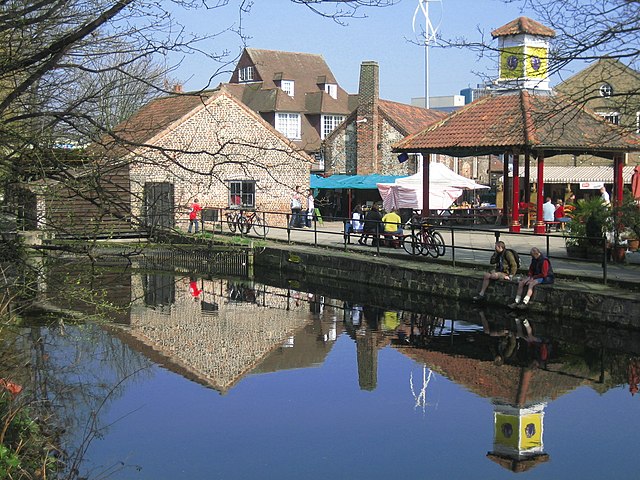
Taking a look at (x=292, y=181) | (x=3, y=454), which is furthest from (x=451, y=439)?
(x=292, y=181)

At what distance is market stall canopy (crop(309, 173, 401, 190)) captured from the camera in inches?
1574

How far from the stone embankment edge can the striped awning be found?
855 inches

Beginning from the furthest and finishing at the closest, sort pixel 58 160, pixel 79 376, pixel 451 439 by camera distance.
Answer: pixel 79 376
pixel 451 439
pixel 58 160

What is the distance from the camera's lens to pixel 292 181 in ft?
125

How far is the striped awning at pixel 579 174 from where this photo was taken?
44.0 m

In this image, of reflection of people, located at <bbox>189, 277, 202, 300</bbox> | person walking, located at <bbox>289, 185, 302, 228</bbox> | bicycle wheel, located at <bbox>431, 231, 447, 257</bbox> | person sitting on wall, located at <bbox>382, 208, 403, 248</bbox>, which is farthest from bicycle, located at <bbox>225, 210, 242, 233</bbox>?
bicycle wheel, located at <bbox>431, 231, 447, 257</bbox>

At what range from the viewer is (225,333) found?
55.9 ft

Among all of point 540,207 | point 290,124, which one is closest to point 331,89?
point 290,124

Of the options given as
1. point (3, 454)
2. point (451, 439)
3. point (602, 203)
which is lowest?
point (451, 439)

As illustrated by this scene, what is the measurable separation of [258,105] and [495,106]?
31162 mm

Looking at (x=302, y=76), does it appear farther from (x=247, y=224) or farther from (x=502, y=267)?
(x=502, y=267)

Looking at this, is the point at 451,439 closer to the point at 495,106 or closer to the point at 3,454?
the point at 3,454

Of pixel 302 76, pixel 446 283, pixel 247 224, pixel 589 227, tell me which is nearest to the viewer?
pixel 446 283

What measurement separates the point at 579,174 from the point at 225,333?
3222 centimetres
